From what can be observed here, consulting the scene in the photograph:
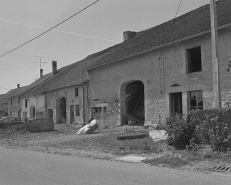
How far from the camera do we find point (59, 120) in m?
31.5

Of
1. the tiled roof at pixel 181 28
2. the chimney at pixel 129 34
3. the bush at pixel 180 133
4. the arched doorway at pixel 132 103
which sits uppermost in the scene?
the chimney at pixel 129 34

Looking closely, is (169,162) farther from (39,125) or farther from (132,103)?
(39,125)

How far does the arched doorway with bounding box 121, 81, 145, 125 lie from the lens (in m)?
20.8

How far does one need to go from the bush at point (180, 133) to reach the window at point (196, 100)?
4977 millimetres

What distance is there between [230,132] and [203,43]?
698 centimetres

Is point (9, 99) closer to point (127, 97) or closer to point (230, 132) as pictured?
point (127, 97)

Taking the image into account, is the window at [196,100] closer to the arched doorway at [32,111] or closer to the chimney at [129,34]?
the chimney at [129,34]

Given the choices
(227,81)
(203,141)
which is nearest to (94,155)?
(203,141)

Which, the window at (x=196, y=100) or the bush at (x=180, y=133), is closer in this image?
the bush at (x=180, y=133)

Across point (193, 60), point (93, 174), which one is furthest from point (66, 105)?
point (93, 174)

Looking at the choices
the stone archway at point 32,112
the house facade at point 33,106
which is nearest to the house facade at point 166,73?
the house facade at point 33,106

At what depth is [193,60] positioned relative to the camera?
15.8 metres

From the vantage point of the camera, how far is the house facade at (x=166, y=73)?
14336 millimetres

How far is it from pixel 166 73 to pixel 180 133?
7357 millimetres
